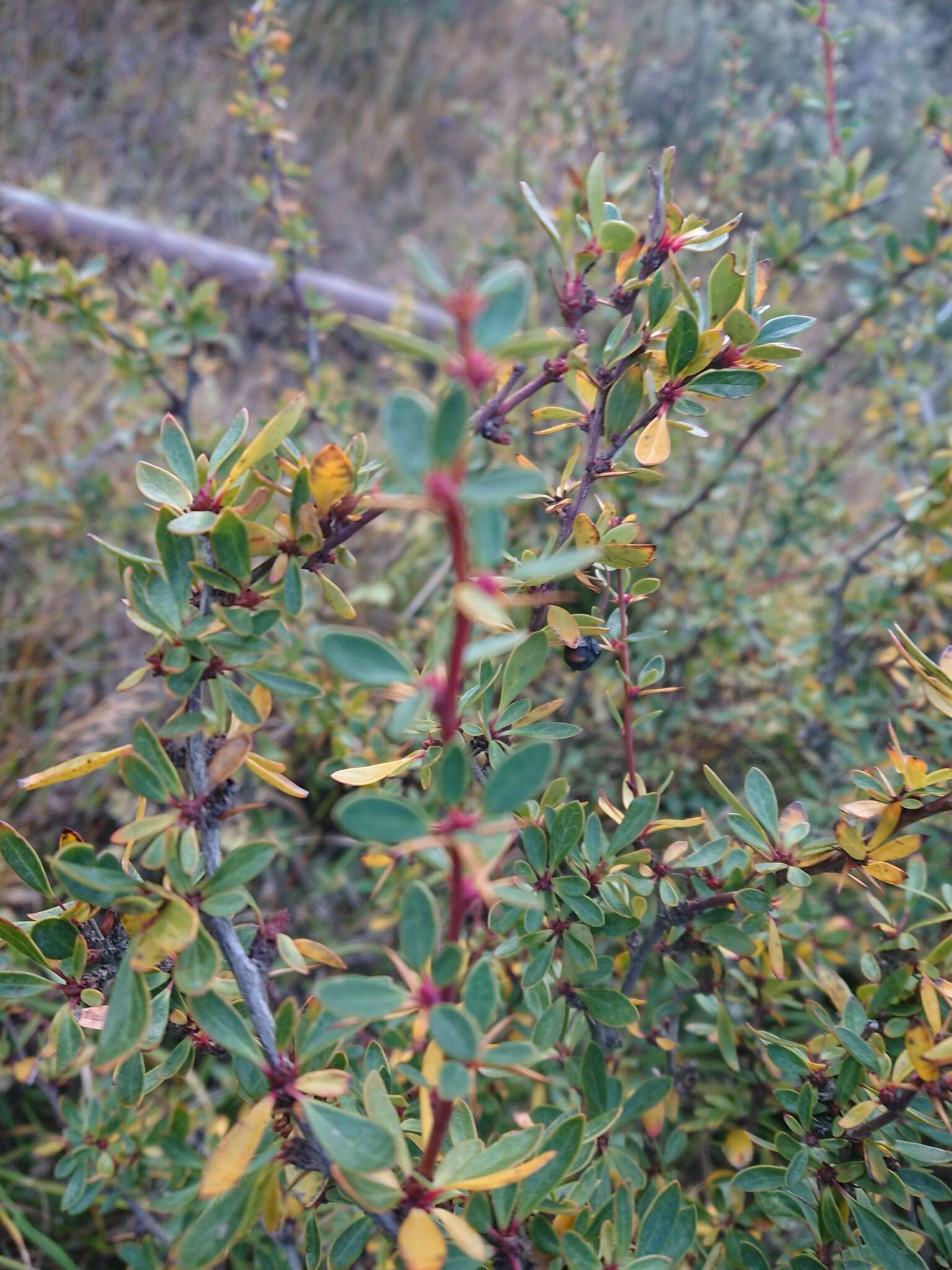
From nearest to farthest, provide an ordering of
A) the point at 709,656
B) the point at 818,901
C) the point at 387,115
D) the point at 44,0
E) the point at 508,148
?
the point at 818,901 < the point at 709,656 < the point at 508,148 < the point at 44,0 < the point at 387,115

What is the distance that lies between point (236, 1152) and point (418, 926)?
15cm

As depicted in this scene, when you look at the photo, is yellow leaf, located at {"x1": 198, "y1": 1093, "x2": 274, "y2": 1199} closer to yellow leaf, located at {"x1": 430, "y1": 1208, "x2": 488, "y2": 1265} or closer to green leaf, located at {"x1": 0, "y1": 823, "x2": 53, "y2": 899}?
yellow leaf, located at {"x1": 430, "y1": 1208, "x2": 488, "y2": 1265}

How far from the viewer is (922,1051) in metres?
0.50

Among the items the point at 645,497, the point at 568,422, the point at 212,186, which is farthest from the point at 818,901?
the point at 212,186

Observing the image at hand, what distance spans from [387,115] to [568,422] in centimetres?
543

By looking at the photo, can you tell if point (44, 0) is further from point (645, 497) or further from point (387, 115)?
point (645, 497)

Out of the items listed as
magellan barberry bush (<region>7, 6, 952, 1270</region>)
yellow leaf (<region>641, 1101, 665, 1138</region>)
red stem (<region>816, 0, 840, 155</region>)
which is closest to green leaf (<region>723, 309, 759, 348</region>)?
magellan barberry bush (<region>7, 6, 952, 1270</region>)

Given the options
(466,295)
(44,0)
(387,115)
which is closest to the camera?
(466,295)

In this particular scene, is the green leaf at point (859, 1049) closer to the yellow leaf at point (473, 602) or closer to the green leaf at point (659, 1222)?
the green leaf at point (659, 1222)

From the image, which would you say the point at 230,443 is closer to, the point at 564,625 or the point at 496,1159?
the point at 564,625

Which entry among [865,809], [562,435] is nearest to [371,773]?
[865,809]

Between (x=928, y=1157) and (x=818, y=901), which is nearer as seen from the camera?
(x=928, y=1157)

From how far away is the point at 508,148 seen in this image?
2459 millimetres

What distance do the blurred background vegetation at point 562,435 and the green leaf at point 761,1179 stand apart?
1.36 ft
